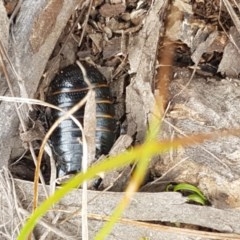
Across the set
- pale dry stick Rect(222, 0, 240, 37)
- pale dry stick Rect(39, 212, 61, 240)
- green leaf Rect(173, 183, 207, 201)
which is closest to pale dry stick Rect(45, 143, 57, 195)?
pale dry stick Rect(39, 212, 61, 240)

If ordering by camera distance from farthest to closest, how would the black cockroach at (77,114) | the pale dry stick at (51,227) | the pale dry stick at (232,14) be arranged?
1. the black cockroach at (77,114)
2. the pale dry stick at (232,14)
3. the pale dry stick at (51,227)

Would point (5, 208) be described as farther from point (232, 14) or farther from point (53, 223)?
point (232, 14)

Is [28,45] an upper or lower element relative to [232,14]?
upper

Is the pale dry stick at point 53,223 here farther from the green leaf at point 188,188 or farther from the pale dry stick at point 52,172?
the green leaf at point 188,188

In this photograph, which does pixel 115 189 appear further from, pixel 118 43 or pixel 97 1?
pixel 97 1

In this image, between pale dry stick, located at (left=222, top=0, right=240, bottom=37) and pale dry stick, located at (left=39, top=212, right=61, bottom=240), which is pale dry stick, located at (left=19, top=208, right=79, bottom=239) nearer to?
pale dry stick, located at (left=39, top=212, right=61, bottom=240)

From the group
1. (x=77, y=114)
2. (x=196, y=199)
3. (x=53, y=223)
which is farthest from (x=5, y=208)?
(x=196, y=199)

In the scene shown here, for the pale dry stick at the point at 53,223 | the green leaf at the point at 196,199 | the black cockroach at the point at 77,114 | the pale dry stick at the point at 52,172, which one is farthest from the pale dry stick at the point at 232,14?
the pale dry stick at the point at 53,223

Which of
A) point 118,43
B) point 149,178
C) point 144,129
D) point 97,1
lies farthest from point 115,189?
point 97,1
